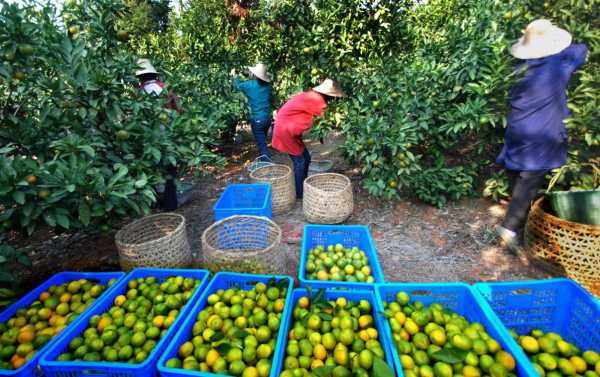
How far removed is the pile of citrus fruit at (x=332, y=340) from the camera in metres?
1.56

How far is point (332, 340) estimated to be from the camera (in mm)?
1720

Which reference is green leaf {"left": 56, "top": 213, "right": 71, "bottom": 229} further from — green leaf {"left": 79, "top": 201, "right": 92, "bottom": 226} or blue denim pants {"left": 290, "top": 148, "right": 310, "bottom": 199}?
blue denim pants {"left": 290, "top": 148, "right": 310, "bottom": 199}

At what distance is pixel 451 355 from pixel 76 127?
10.3ft

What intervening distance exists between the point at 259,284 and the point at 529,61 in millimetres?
2937

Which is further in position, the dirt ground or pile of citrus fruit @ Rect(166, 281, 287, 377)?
the dirt ground

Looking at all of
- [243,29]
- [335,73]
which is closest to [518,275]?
[335,73]

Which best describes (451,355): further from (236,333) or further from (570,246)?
(570,246)

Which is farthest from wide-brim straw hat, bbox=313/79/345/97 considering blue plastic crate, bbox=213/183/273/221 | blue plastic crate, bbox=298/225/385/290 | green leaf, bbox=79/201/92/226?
green leaf, bbox=79/201/92/226

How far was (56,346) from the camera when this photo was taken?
166 cm

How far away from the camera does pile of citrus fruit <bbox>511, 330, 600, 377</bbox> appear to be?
1.54 metres

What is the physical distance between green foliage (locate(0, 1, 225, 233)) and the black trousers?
10.6 ft

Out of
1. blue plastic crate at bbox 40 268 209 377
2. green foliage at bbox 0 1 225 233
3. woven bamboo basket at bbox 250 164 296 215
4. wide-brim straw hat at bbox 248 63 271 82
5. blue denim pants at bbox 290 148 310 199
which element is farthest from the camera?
wide-brim straw hat at bbox 248 63 271 82

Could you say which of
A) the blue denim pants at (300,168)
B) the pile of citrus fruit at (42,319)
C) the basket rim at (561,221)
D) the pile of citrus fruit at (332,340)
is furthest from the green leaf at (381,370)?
the blue denim pants at (300,168)

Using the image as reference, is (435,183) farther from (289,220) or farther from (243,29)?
(243,29)
